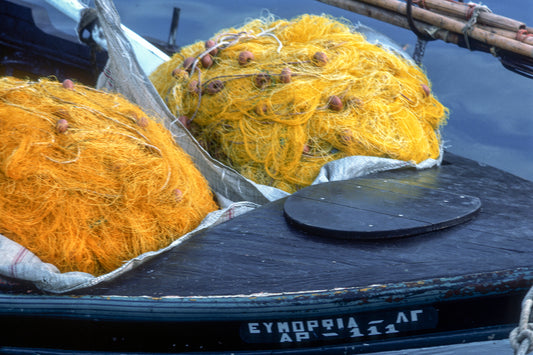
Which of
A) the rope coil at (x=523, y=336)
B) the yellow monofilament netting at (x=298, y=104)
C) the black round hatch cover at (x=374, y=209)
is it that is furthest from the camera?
the yellow monofilament netting at (x=298, y=104)

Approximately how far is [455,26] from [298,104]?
129cm

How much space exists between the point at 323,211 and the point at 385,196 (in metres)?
0.33

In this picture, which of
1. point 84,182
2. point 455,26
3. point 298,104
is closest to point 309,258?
point 84,182

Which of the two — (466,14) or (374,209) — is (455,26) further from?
(374,209)

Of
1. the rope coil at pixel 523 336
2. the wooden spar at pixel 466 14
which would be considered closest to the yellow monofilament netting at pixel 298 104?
the wooden spar at pixel 466 14

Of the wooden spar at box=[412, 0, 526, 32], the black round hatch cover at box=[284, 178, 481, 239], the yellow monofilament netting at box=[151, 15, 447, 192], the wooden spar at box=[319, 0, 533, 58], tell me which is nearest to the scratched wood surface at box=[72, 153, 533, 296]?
the black round hatch cover at box=[284, 178, 481, 239]

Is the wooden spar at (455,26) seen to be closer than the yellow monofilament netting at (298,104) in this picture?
No

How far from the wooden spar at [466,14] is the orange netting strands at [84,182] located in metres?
2.08

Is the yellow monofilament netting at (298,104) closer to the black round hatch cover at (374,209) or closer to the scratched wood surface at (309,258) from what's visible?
the black round hatch cover at (374,209)

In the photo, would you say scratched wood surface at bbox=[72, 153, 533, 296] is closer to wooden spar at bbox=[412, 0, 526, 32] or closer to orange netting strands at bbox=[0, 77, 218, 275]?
orange netting strands at bbox=[0, 77, 218, 275]

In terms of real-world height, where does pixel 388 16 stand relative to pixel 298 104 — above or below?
above

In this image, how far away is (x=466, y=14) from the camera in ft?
11.5

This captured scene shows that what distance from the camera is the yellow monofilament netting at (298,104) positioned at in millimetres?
2971

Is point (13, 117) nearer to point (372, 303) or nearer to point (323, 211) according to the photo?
point (323, 211)
